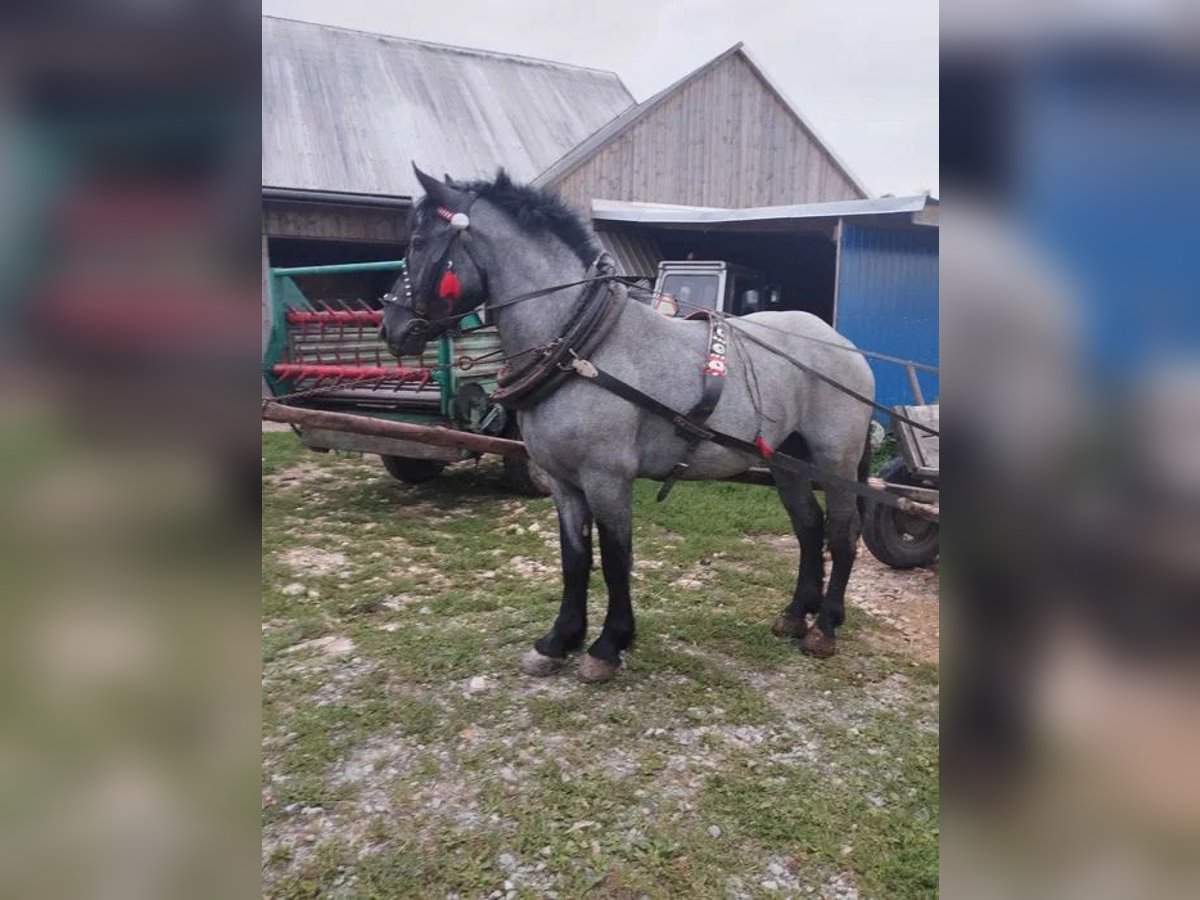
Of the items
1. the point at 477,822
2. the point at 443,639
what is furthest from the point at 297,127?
the point at 477,822

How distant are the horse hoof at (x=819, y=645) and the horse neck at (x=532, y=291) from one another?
6.49 ft

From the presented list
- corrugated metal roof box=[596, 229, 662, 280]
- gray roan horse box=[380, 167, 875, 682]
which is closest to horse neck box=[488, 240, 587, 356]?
gray roan horse box=[380, 167, 875, 682]

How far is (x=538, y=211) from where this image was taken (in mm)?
3268

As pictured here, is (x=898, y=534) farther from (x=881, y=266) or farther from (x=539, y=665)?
(x=881, y=266)

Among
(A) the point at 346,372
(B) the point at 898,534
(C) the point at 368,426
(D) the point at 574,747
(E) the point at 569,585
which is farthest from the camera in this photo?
(A) the point at 346,372

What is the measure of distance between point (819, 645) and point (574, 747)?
1428 mm

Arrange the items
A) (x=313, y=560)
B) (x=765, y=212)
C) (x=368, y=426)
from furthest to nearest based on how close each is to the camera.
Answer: (x=765, y=212) → (x=313, y=560) → (x=368, y=426)

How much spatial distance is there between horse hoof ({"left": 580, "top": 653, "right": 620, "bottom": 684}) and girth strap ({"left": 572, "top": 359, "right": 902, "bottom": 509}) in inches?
44.2

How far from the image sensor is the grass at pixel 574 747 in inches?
90.7
